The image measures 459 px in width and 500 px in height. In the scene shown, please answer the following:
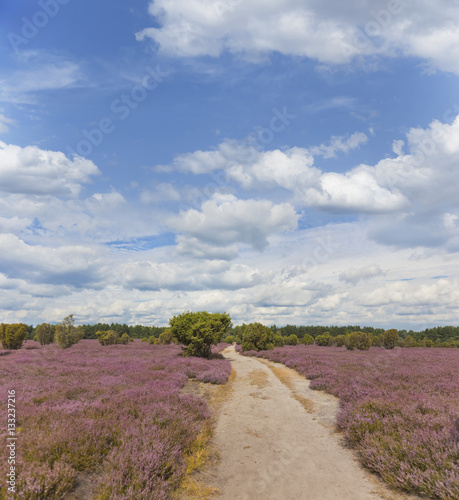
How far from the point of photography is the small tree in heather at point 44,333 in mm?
42969

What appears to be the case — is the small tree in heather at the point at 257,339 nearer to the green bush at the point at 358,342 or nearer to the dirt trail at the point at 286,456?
the green bush at the point at 358,342

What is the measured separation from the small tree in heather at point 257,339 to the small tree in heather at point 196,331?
54.1 feet

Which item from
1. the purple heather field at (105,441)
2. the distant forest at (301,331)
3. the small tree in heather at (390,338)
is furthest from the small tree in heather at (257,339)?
the distant forest at (301,331)

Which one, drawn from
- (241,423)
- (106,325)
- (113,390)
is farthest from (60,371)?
(106,325)

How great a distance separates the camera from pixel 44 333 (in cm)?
4331

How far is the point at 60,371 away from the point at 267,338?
33552 millimetres

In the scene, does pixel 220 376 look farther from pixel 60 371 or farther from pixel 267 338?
pixel 267 338

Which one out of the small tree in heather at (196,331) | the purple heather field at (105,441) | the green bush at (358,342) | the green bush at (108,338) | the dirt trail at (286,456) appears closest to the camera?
the purple heather field at (105,441)

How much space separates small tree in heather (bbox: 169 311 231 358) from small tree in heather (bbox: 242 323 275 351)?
54.1 ft

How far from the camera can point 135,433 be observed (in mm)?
6281

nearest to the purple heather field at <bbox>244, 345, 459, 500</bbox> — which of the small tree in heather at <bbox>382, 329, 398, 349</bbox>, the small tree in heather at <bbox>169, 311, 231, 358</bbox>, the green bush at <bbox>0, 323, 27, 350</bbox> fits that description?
the small tree in heather at <bbox>169, 311, 231, 358</bbox>

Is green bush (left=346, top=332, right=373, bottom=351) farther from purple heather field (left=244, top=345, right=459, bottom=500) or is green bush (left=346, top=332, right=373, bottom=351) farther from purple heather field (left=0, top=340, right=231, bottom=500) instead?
purple heather field (left=0, top=340, right=231, bottom=500)

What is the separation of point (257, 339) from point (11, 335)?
32.3 m

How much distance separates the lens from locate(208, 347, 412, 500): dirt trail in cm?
577
